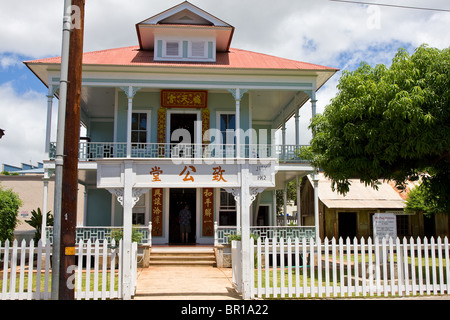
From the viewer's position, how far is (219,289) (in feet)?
34.6

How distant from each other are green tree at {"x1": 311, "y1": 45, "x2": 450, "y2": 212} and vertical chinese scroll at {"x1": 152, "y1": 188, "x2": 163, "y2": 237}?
780cm

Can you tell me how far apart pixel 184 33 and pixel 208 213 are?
25.3ft

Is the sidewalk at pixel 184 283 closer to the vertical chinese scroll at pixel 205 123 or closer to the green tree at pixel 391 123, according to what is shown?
the green tree at pixel 391 123

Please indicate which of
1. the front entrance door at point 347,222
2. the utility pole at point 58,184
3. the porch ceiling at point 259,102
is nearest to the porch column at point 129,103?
the porch ceiling at point 259,102

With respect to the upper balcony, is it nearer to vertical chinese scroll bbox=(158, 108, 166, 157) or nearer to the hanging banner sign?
vertical chinese scroll bbox=(158, 108, 166, 157)

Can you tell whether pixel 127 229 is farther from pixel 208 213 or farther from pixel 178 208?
pixel 178 208

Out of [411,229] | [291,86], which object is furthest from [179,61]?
[411,229]

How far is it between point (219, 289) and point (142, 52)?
12725mm

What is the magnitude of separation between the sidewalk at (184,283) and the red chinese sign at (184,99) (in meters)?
6.98

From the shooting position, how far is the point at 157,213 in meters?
18.8

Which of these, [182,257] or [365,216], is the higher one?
[365,216]

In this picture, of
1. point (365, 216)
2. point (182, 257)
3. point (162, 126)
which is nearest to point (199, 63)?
point (162, 126)

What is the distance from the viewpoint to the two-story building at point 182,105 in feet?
56.2

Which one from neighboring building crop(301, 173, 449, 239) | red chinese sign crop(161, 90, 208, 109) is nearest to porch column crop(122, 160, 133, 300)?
red chinese sign crop(161, 90, 208, 109)
